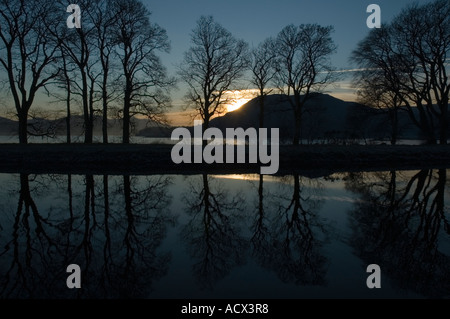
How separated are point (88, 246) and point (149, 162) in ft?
48.1

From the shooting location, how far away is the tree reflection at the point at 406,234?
5802 millimetres

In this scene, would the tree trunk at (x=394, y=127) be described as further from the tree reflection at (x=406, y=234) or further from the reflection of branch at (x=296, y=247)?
the reflection of branch at (x=296, y=247)

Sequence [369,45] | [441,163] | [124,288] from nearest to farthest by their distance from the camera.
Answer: [124,288] → [441,163] → [369,45]

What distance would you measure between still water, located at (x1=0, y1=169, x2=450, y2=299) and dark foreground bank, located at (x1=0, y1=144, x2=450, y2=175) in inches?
250

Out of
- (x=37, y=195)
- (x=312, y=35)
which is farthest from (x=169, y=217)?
(x=312, y=35)

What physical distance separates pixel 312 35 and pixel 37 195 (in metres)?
33.7

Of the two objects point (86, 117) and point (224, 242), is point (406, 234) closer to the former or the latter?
point (224, 242)

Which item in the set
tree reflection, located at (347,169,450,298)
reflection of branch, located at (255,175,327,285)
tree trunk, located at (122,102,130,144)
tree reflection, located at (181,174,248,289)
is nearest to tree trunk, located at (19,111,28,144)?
tree trunk, located at (122,102,130,144)

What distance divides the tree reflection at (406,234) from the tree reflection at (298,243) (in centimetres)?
95

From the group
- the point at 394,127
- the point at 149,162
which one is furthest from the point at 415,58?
the point at 149,162

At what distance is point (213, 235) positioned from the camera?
831 cm

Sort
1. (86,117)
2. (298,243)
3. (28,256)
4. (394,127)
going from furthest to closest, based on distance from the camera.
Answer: (394,127) → (86,117) → (298,243) → (28,256)
